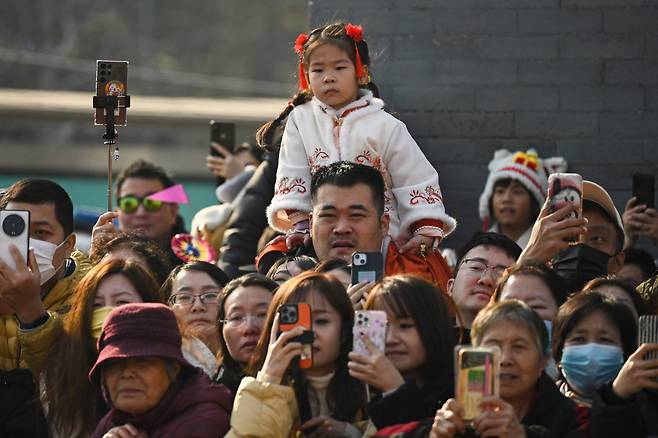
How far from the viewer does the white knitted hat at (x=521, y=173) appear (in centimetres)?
1050

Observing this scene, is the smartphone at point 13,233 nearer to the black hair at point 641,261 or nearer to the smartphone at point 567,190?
the smartphone at point 567,190

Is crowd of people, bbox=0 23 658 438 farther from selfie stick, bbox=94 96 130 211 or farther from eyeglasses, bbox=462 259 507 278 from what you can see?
selfie stick, bbox=94 96 130 211

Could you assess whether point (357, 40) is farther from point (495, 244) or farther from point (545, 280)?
point (545, 280)

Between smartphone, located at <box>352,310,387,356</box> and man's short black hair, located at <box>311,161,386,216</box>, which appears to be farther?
man's short black hair, located at <box>311,161,386,216</box>

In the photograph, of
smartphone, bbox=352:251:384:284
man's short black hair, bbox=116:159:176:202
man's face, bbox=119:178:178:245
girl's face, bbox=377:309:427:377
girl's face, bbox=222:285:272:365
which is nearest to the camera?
girl's face, bbox=377:309:427:377

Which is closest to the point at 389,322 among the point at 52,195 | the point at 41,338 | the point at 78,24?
the point at 41,338

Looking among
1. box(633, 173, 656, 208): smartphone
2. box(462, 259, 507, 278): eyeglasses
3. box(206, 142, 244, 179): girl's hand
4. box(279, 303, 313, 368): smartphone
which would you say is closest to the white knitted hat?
box(633, 173, 656, 208): smartphone

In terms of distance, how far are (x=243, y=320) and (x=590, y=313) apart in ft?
4.68

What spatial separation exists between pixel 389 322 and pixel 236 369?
0.87 m

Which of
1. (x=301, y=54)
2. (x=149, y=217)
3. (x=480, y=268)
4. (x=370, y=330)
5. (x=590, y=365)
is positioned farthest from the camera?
(x=149, y=217)

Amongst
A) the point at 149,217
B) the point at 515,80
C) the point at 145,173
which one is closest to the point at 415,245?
the point at 515,80

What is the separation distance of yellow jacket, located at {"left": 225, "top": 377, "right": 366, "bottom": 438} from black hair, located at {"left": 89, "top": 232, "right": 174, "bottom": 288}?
2151 mm

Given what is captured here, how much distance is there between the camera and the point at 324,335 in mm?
6961

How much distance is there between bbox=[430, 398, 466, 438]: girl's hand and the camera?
20.4ft
